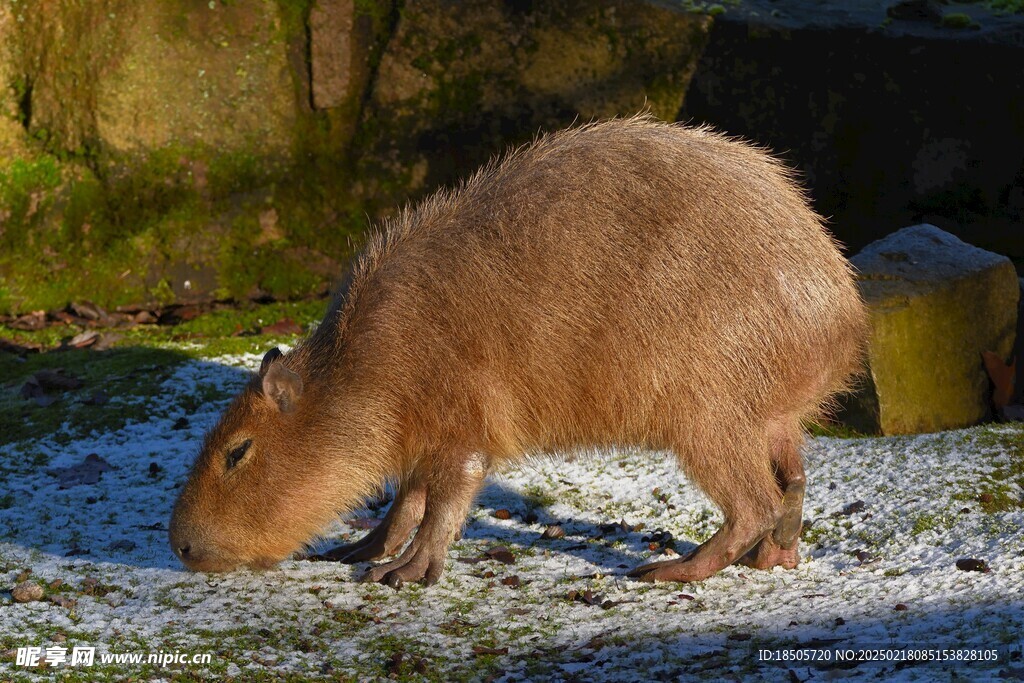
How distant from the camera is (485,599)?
14.7 ft

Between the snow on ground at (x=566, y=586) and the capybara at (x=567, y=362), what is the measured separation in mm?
227

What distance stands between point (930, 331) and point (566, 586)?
274 cm

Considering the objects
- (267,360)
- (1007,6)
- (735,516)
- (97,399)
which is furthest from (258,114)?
(1007,6)

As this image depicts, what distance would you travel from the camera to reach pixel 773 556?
4676 mm

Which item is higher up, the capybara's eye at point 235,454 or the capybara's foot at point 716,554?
the capybara's eye at point 235,454

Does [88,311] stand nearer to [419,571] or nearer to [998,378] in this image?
[419,571]

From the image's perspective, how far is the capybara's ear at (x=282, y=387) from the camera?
4.54 metres

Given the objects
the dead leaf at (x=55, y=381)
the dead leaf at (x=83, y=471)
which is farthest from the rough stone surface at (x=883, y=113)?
the dead leaf at (x=83, y=471)

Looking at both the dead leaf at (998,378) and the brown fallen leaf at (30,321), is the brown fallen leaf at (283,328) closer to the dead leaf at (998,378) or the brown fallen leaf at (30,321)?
the brown fallen leaf at (30,321)

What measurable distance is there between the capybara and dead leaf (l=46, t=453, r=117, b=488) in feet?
3.89

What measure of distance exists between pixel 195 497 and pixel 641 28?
5.25 m

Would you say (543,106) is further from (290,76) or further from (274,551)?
(274,551)

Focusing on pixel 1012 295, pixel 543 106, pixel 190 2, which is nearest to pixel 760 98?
pixel 543 106

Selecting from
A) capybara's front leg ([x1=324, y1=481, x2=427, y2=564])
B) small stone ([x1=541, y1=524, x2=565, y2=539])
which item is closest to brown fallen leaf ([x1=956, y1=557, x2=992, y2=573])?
small stone ([x1=541, y1=524, x2=565, y2=539])
